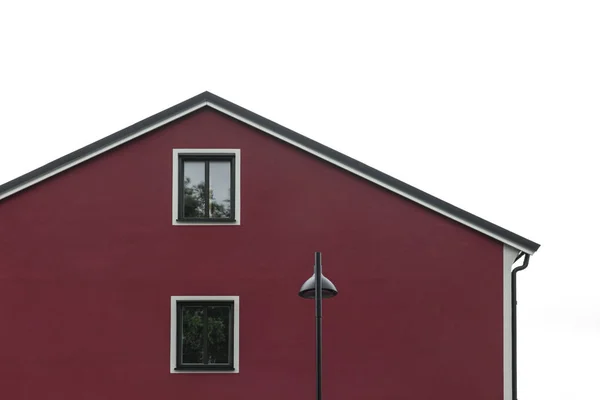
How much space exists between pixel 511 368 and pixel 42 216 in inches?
334

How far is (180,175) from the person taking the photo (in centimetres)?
1362

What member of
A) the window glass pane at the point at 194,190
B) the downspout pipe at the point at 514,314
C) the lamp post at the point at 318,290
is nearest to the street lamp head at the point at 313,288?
the lamp post at the point at 318,290

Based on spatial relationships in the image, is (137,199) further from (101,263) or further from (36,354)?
(36,354)

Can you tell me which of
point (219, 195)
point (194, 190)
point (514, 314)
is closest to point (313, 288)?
point (219, 195)

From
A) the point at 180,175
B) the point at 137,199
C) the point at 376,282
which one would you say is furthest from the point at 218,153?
the point at 376,282

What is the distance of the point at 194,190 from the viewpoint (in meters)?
13.6

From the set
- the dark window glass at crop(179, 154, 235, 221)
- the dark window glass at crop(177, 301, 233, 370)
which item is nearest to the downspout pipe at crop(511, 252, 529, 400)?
the dark window glass at crop(177, 301, 233, 370)

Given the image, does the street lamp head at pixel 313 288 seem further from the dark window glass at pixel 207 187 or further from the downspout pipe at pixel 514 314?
the downspout pipe at pixel 514 314

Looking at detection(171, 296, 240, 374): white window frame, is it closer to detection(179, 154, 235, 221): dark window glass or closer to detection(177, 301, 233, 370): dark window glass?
detection(177, 301, 233, 370): dark window glass

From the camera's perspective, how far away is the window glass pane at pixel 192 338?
13164mm

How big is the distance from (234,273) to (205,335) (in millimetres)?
1157

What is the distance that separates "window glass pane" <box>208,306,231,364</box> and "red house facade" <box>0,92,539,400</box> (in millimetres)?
24

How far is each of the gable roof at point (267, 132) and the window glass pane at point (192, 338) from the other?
3302 millimetres

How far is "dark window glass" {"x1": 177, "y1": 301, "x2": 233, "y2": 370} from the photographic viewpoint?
1313 centimetres
